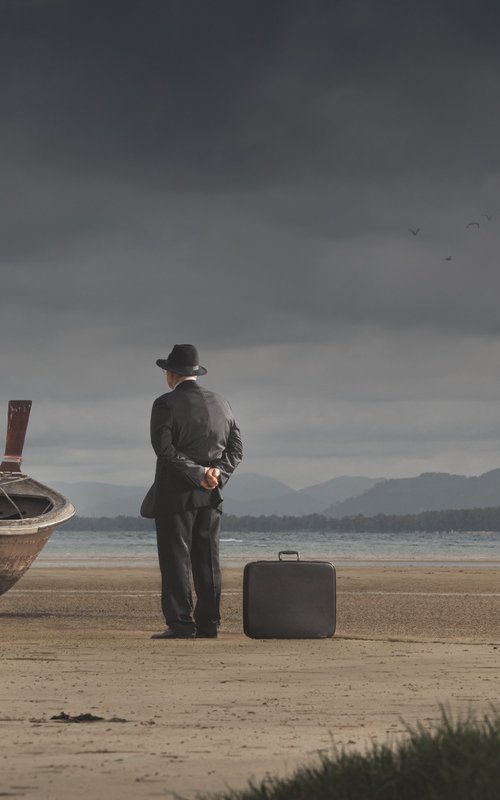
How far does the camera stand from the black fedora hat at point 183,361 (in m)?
10.9

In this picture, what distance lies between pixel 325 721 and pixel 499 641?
5715mm

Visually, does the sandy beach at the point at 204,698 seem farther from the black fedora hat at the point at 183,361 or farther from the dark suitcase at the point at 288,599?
the black fedora hat at the point at 183,361

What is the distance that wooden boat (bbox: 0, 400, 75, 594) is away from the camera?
44.9 feet

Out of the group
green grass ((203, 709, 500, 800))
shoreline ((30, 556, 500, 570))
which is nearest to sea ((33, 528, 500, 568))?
shoreline ((30, 556, 500, 570))

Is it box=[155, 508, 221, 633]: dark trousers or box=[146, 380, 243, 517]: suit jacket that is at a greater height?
box=[146, 380, 243, 517]: suit jacket

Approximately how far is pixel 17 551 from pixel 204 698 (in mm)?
6771

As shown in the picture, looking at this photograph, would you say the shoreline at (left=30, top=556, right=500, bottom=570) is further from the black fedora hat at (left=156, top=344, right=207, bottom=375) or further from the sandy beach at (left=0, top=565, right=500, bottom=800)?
the black fedora hat at (left=156, top=344, right=207, bottom=375)

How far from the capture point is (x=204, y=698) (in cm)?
746

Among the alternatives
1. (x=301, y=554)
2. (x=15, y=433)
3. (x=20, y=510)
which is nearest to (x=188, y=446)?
(x=20, y=510)

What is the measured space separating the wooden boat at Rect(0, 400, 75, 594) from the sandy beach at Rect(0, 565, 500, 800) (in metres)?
0.72

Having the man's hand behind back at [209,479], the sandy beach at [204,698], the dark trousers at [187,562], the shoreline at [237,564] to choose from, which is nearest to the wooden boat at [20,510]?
the sandy beach at [204,698]

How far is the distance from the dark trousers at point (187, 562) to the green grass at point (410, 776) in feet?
19.9

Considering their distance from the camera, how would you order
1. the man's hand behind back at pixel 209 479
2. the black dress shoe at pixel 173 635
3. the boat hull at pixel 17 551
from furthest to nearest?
the boat hull at pixel 17 551
the black dress shoe at pixel 173 635
the man's hand behind back at pixel 209 479

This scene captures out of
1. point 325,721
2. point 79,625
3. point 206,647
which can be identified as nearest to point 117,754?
point 325,721
